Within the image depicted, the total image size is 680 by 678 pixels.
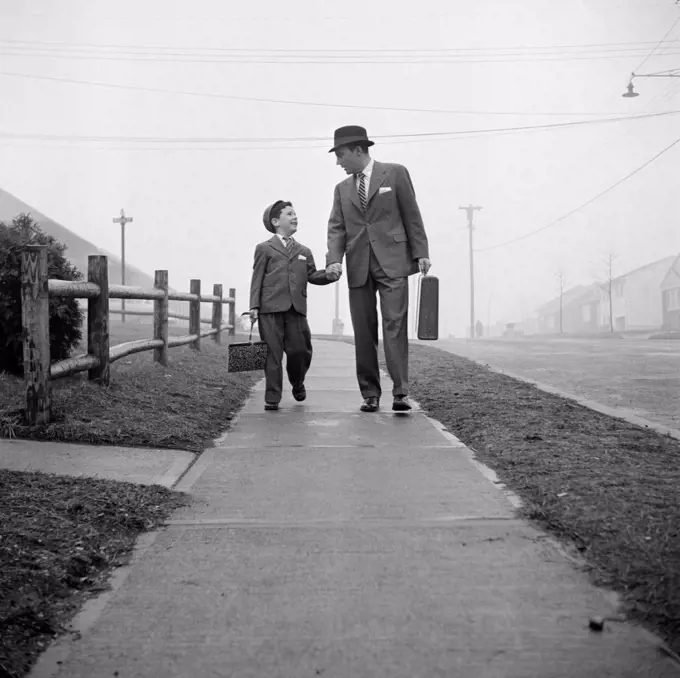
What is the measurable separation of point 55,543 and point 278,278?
4353mm

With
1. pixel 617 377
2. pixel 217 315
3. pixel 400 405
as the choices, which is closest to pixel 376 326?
pixel 400 405

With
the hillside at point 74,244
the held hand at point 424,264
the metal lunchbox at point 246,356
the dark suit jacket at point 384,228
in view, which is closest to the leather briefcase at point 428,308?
the held hand at point 424,264

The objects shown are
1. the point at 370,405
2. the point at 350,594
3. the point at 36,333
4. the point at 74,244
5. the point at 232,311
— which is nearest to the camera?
the point at 350,594

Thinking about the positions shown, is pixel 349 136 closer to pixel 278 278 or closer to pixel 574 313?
pixel 278 278

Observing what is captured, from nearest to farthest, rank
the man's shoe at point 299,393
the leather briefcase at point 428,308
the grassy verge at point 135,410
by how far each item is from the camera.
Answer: the grassy verge at point 135,410, the leather briefcase at point 428,308, the man's shoe at point 299,393

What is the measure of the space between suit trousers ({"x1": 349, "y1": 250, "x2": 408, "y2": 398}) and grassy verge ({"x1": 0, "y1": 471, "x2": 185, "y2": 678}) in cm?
300

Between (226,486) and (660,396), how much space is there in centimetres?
510

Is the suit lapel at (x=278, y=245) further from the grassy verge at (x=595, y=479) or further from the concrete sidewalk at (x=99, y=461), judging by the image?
the concrete sidewalk at (x=99, y=461)

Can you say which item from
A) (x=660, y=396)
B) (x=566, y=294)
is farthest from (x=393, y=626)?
(x=566, y=294)

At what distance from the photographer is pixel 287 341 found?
713cm

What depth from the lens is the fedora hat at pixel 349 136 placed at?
648cm

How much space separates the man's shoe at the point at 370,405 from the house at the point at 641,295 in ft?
253

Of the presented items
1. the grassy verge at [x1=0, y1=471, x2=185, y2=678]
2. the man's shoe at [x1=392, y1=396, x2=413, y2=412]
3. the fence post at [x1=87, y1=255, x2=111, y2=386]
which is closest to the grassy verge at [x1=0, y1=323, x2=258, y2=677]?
the grassy verge at [x1=0, y1=471, x2=185, y2=678]

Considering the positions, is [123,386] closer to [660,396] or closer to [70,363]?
[70,363]
